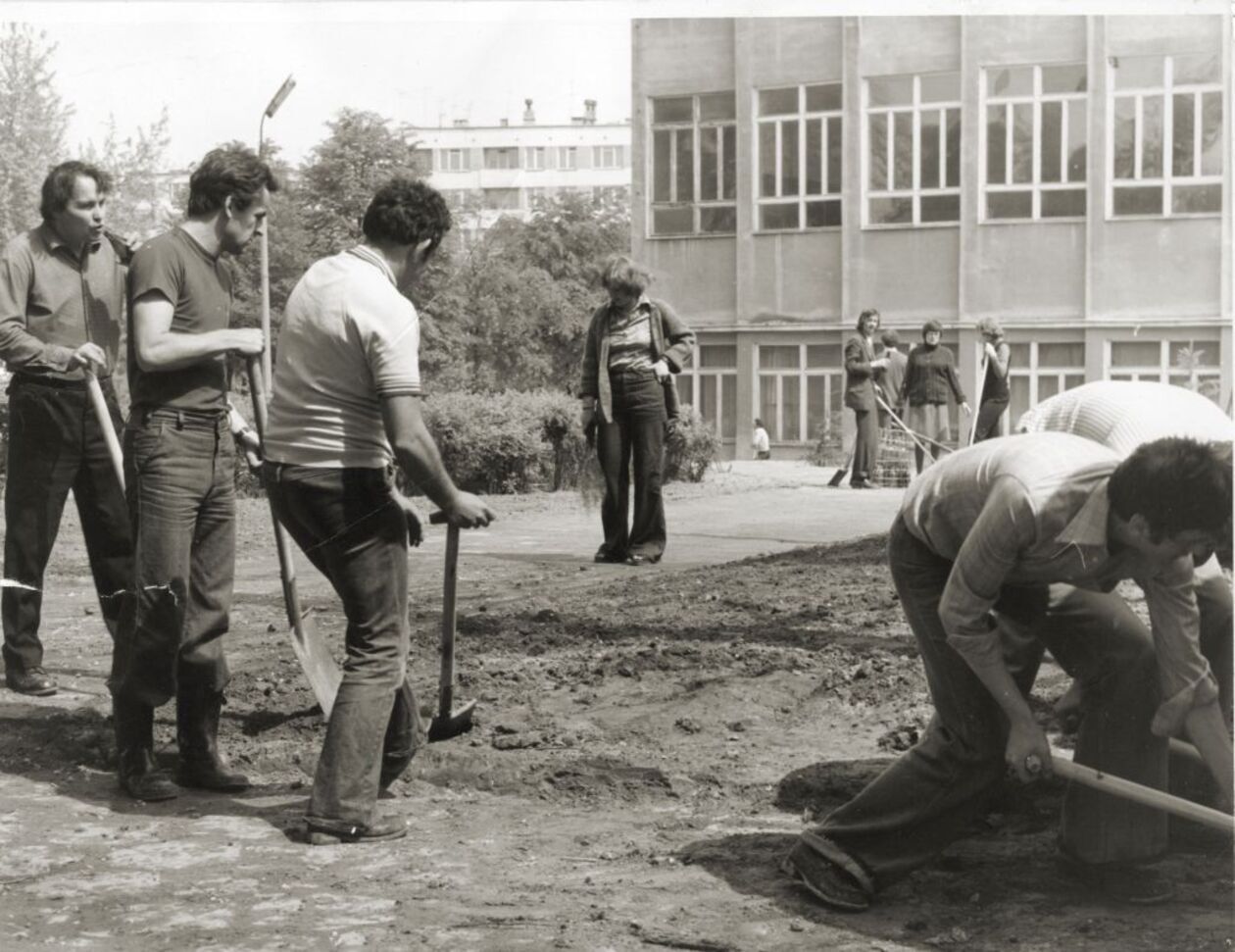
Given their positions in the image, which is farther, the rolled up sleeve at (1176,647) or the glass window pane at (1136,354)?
the glass window pane at (1136,354)

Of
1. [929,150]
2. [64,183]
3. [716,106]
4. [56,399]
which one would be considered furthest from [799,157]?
[56,399]

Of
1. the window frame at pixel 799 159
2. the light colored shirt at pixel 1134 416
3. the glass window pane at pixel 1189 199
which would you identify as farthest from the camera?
the window frame at pixel 799 159

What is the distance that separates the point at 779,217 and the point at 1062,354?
567cm

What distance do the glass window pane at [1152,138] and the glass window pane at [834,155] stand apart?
5.16m

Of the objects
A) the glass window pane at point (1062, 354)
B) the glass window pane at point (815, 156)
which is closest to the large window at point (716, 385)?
the glass window pane at point (815, 156)

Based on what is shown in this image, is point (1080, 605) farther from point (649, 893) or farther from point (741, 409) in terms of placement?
point (741, 409)

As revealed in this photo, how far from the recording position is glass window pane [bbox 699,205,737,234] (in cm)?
3148

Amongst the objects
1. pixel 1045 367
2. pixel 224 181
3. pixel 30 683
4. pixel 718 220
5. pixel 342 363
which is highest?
pixel 718 220

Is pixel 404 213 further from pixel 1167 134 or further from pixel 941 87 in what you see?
pixel 941 87

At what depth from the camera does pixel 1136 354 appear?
2828 centimetres

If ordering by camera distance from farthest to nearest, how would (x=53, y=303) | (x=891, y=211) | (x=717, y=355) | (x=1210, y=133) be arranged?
(x=717, y=355)
(x=891, y=211)
(x=1210, y=133)
(x=53, y=303)

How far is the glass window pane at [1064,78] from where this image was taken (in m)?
28.5

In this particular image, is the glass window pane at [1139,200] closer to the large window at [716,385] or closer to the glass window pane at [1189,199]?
the glass window pane at [1189,199]

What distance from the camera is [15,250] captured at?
275 inches
